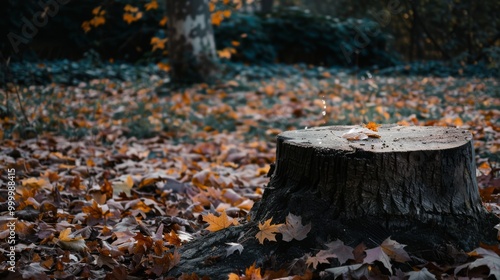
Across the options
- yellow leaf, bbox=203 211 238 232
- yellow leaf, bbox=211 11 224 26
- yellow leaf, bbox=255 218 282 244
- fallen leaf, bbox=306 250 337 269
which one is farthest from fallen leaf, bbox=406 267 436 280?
yellow leaf, bbox=211 11 224 26

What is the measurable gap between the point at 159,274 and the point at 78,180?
153 cm

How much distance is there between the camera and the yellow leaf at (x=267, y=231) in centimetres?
210

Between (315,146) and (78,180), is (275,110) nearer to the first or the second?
(78,180)

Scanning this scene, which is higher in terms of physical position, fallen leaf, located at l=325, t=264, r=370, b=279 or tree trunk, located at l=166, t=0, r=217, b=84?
tree trunk, located at l=166, t=0, r=217, b=84

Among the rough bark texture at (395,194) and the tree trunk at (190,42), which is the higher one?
the tree trunk at (190,42)

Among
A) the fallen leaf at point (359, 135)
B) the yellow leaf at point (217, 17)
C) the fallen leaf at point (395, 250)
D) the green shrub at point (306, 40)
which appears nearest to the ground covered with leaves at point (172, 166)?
the fallen leaf at point (395, 250)

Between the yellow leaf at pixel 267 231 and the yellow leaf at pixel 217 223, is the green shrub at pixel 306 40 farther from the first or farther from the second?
the yellow leaf at pixel 267 231

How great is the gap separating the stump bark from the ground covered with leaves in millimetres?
81

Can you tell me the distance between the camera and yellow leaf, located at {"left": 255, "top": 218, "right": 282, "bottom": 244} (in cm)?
210

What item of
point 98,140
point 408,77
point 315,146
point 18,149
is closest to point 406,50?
point 408,77

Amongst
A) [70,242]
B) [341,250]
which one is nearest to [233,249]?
[341,250]

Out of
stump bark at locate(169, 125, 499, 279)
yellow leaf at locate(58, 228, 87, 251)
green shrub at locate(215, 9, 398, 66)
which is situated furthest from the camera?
green shrub at locate(215, 9, 398, 66)

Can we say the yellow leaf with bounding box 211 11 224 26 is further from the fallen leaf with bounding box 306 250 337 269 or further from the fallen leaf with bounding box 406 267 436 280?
the fallen leaf with bounding box 406 267 436 280

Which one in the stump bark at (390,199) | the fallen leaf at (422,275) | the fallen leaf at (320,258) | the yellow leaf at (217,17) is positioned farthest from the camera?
the yellow leaf at (217,17)
